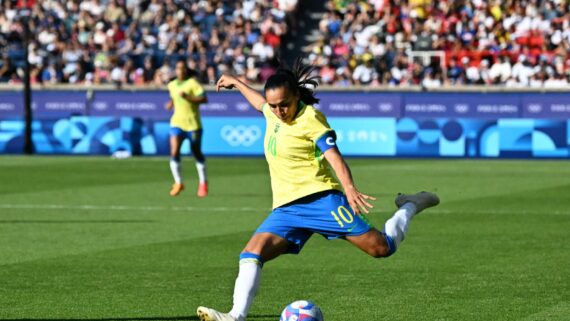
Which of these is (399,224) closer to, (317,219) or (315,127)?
(317,219)

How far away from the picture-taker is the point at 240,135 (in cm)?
3781

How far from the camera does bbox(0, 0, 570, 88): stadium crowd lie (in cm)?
3875

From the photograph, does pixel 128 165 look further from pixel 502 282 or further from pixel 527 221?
pixel 502 282

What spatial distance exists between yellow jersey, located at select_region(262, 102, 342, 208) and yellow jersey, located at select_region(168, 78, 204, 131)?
47.6ft

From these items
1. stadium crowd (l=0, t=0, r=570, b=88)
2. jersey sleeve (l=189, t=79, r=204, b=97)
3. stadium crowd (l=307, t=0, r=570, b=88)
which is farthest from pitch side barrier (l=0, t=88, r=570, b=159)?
jersey sleeve (l=189, t=79, r=204, b=97)

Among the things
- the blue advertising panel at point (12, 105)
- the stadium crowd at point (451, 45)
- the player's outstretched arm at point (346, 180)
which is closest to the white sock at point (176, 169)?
the player's outstretched arm at point (346, 180)

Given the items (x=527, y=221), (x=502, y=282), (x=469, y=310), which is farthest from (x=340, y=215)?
(x=527, y=221)

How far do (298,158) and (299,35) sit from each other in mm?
35705

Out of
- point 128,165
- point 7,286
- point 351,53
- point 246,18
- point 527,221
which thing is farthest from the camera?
point 246,18

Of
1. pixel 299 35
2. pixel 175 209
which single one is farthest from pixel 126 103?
pixel 175 209

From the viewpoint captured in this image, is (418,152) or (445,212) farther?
(418,152)

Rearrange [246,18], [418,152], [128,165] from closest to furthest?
[128,165]
[418,152]
[246,18]

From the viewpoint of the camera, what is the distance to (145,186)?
1008 inches

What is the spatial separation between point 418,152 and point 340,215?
27.6 meters
